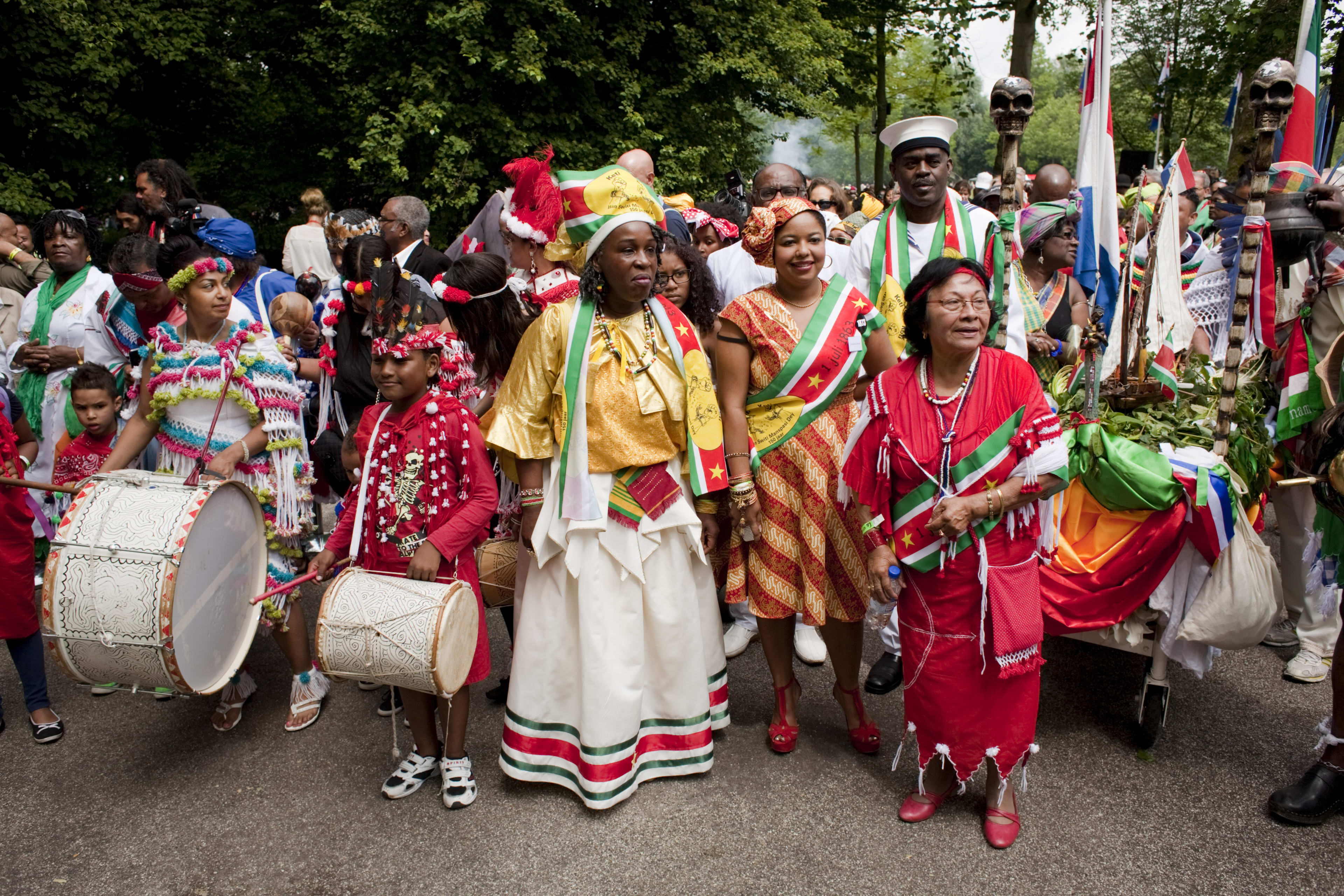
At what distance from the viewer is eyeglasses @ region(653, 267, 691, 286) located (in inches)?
154

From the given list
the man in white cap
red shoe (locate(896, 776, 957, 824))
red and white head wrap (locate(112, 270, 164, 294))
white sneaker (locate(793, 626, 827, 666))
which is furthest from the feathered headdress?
red shoe (locate(896, 776, 957, 824))

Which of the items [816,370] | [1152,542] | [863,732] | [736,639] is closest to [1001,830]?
[863,732]

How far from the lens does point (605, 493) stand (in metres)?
3.29

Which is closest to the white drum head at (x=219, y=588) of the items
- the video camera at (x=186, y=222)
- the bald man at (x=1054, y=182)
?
the video camera at (x=186, y=222)

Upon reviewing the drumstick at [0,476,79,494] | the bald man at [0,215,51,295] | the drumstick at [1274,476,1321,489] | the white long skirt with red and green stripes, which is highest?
the bald man at [0,215,51,295]

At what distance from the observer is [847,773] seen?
3502mm

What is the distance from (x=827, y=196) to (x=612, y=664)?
525 centimetres

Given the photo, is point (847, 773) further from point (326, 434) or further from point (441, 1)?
point (441, 1)

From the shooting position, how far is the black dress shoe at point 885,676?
418 cm

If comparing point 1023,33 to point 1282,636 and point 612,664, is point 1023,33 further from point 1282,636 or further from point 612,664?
point 612,664

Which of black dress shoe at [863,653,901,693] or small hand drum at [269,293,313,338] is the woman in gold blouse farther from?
small hand drum at [269,293,313,338]

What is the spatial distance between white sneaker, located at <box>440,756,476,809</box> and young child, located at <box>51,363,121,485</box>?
2.35 metres

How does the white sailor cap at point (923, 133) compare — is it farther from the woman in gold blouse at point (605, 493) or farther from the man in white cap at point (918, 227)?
the woman in gold blouse at point (605, 493)

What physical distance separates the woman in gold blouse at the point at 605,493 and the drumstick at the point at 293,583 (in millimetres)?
737
